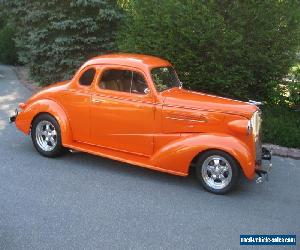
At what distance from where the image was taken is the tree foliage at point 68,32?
11227mm

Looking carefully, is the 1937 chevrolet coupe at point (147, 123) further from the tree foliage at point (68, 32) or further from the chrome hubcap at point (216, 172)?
the tree foliage at point (68, 32)

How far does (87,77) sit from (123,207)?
2.39m

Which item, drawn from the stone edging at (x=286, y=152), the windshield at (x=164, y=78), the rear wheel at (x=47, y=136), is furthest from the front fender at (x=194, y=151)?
the stone edging at (x=286, y=152)

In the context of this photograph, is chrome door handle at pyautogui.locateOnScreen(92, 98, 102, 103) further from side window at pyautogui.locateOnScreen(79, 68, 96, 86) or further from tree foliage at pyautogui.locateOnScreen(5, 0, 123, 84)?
tree foliage at pyautogui.locateOnScreen(5, 0, 123, 84)

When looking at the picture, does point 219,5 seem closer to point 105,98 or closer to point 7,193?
point 105,98

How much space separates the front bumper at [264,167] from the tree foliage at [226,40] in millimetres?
2541

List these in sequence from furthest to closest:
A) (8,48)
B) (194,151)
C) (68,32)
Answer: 1. (8,48)
2. (68,32)
3. (194,151)

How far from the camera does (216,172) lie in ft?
18.4

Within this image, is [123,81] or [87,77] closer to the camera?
[123,81]

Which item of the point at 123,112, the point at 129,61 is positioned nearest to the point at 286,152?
the point at 123,112

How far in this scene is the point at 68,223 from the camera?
458cm

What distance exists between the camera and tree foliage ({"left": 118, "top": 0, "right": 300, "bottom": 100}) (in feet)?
27.5

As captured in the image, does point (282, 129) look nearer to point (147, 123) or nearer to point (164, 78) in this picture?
point (164, 78)

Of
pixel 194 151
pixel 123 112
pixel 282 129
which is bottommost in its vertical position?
pixel 282 129
